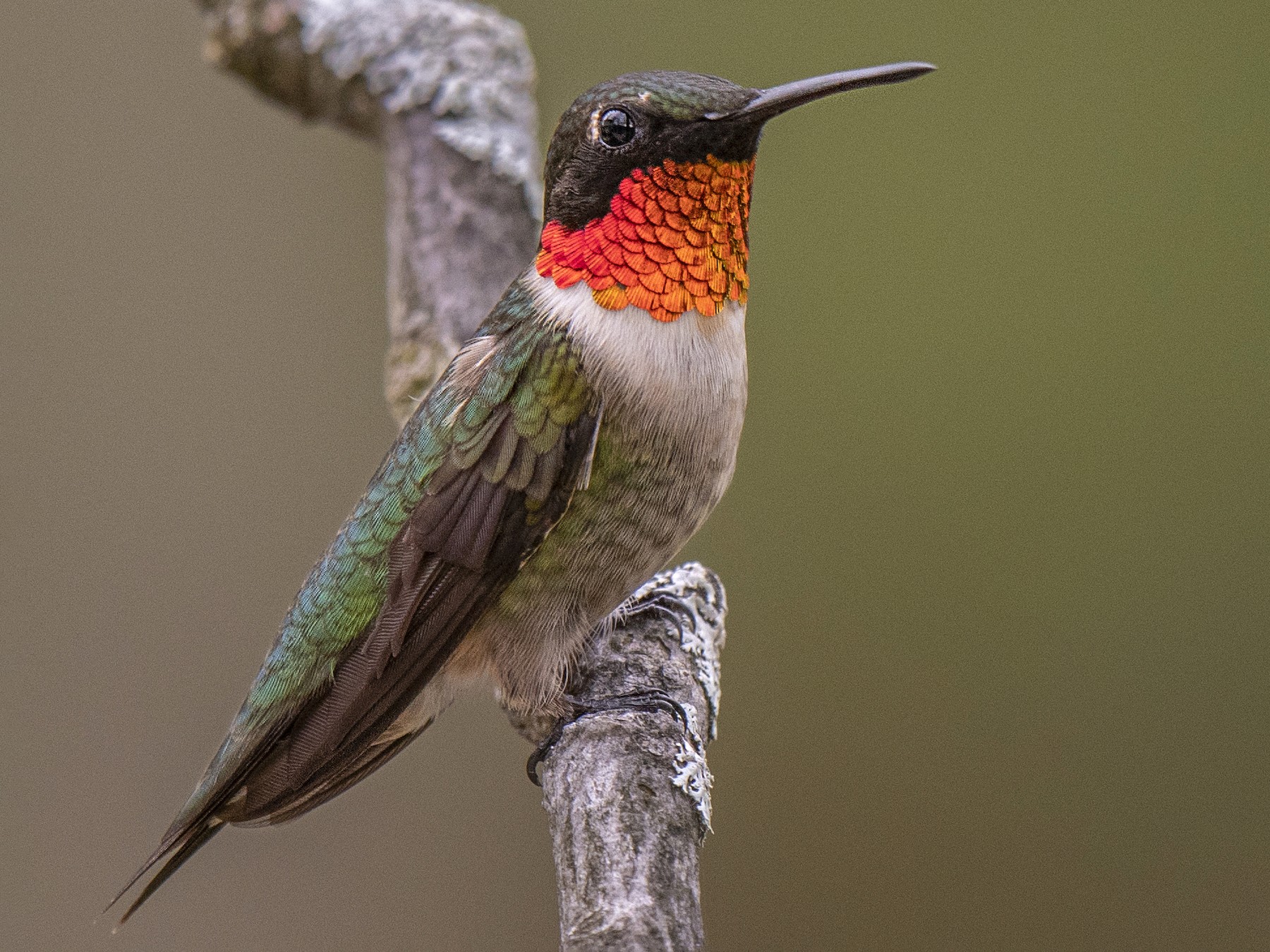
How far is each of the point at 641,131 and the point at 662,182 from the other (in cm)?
6

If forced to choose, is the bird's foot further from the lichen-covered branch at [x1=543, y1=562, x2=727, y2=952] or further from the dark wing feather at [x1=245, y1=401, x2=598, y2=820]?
the dark wing feather at [x1=245, y1=401, x2=598, y2=820]

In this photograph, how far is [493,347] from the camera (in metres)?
1.58

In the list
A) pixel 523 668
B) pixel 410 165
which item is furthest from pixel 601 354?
pixel 410 165

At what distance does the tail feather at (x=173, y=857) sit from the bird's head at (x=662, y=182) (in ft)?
2.72

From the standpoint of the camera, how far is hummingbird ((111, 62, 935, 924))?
1.48m

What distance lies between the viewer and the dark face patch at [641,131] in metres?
1.43

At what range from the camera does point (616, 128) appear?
146 cm

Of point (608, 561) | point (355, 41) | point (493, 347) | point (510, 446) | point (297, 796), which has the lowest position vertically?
point (297, 796)

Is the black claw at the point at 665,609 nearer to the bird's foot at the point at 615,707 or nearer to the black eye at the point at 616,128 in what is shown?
the bird's foot at the point at 615,707

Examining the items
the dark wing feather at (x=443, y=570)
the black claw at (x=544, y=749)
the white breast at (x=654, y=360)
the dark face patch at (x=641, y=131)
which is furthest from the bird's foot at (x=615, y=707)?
the dark face patch at (x=641, y=131)

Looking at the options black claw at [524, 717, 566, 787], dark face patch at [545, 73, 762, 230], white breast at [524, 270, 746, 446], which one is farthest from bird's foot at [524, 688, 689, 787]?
dark face patch at [545, 73, 762, 230]

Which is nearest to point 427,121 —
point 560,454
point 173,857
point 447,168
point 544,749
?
point 447,168

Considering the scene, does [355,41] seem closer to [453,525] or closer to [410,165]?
[410,165]

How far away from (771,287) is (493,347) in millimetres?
1625
